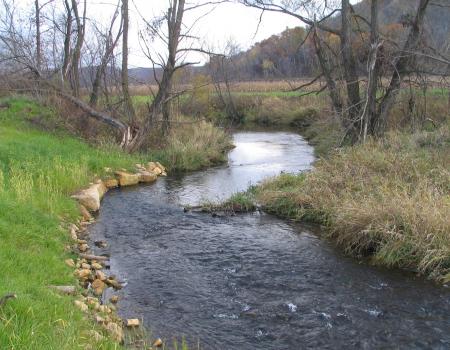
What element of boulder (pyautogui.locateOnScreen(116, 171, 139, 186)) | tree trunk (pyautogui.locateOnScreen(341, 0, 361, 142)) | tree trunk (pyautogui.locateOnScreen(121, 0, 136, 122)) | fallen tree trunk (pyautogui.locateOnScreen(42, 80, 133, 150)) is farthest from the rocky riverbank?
tree trunk (pyautogui.locateOnScreen(341, 0, 361, 142))

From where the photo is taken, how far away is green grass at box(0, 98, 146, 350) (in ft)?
14.2

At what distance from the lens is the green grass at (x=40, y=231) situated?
14.2ft

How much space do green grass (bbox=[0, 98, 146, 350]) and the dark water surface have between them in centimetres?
102

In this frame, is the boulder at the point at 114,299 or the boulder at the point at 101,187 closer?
the boulder at the point at 114,299

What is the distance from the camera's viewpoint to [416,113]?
17.4 metres

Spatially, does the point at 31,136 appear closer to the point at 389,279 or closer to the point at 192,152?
the point at 192,152

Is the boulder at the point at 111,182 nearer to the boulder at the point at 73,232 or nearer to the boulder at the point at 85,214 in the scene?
the boulder at the point at 85,214

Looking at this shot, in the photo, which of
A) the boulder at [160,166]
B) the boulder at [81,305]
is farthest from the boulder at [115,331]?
the boulder at [160,166]

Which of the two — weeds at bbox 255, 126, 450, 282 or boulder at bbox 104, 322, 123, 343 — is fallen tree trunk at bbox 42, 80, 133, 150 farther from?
boulder at bbox 104, 322, 123, 343

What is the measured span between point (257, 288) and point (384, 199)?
10.6 ft

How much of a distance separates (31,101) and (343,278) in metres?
18.3

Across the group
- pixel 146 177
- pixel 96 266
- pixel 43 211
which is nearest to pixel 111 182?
pixel 146 177

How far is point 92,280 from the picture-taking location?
7.07 m

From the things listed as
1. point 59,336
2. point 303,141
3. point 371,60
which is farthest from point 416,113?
point 59,336
